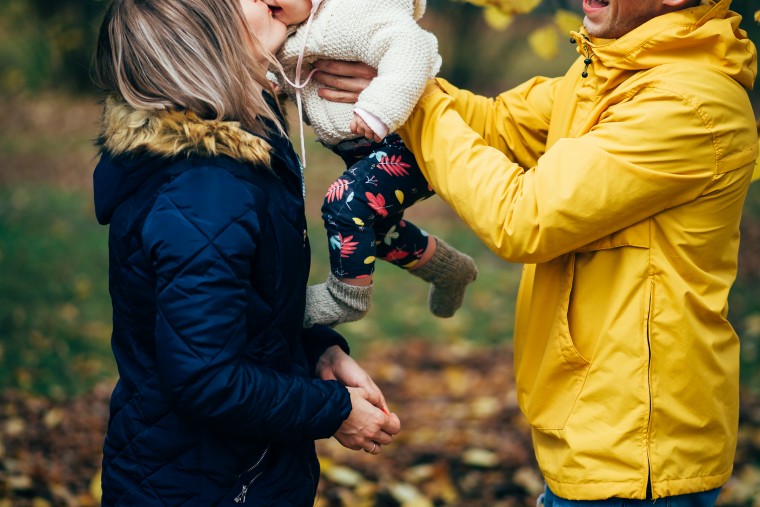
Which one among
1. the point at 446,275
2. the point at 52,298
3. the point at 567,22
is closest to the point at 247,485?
the point at 446,275

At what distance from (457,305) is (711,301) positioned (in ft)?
3.53

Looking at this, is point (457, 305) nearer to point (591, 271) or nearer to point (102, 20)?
point (591, 271)

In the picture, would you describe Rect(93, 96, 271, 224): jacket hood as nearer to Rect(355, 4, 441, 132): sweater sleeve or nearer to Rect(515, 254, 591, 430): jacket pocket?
Rect(355, 4, 441, 132): sweater sleeve

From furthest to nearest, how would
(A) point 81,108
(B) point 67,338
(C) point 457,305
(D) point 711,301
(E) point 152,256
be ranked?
(A) point 81,108 → (B) point 67,338 → (C) point 457,305 → (D) point 711,301 → (E) point 152,256

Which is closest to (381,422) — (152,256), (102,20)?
(152,256)

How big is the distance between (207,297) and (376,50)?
81 centimetres

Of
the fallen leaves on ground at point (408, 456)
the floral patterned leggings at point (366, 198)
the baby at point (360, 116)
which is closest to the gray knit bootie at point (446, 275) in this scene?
the baby at point (360, 116)

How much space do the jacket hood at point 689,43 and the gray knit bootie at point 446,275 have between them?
0.94m

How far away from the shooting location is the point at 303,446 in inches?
87.7

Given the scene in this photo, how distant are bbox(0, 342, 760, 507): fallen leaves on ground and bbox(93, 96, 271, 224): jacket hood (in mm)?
2518

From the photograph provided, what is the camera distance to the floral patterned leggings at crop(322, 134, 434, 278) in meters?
2.27

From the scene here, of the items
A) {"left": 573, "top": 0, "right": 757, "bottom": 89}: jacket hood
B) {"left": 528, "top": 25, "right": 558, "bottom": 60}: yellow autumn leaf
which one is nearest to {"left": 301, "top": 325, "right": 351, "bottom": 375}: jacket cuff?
{"left": 573, "top": 0, "right": 757, "bottom": 89}: jacket hood

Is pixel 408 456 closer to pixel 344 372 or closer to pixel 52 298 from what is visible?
pixel 344 372

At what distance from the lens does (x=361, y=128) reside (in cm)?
215
